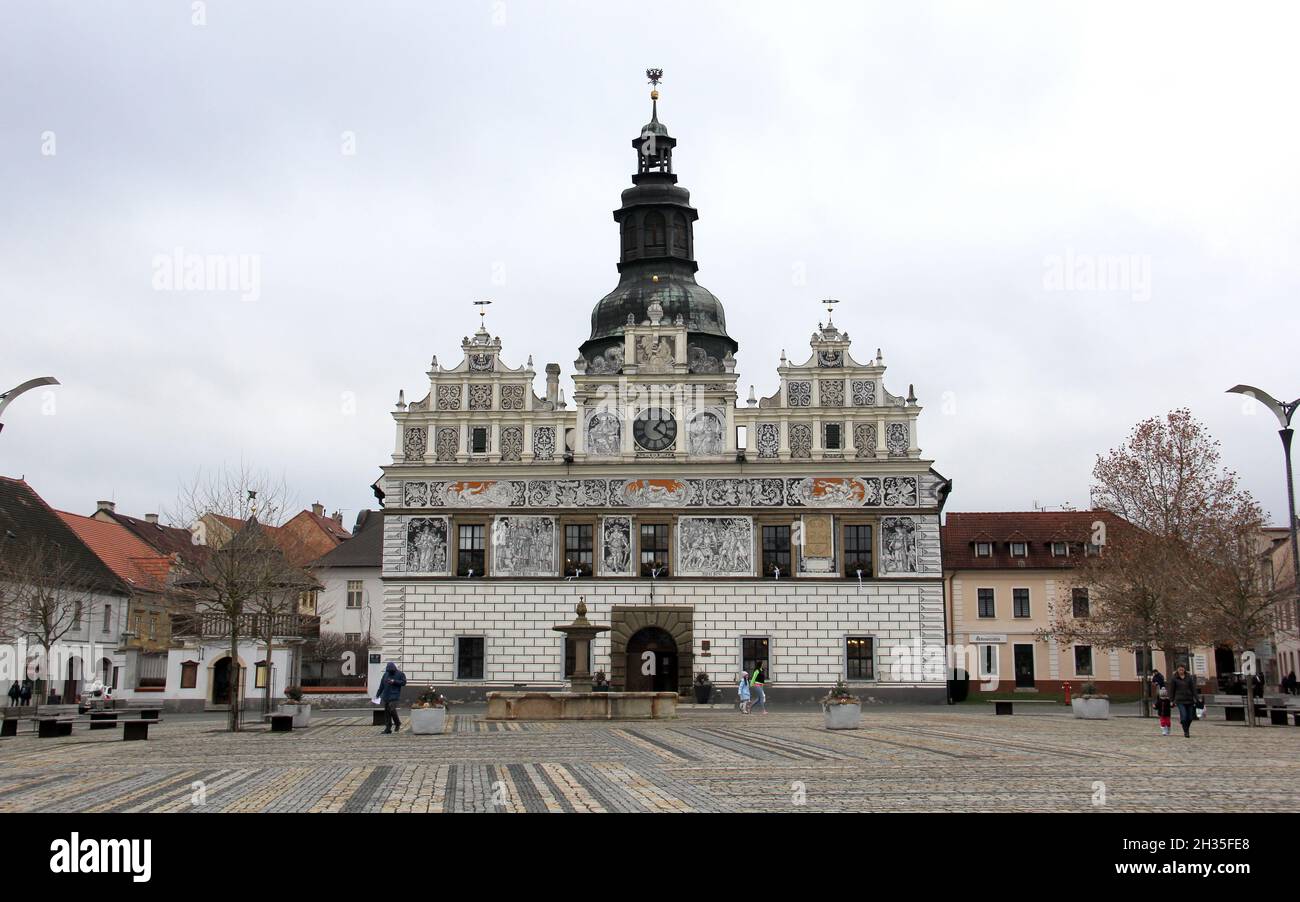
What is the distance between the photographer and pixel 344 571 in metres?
68.9

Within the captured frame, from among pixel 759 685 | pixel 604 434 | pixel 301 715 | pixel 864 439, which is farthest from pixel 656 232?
pixel 301 715

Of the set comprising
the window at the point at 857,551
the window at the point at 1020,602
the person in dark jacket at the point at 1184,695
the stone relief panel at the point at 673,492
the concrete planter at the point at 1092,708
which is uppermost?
the stone relief panel at the point at 673,492

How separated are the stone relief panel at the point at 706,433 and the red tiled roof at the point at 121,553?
88.4 ft

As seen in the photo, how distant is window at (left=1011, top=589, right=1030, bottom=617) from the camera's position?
5928cm

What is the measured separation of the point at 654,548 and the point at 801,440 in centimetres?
666

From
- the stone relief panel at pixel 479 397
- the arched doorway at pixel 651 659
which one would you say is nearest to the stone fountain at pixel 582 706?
the arched doorway at pixel 651 659

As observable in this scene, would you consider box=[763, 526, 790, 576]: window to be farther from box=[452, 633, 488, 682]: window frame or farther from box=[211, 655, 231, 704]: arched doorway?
box=[211, 655, 231, 704]: arched doorway

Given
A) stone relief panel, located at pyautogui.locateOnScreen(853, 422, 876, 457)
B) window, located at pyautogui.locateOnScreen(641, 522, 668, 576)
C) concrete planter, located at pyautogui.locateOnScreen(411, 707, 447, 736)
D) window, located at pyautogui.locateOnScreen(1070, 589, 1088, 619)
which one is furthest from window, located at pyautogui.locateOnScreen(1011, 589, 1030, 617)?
concrete planter, located at pyautogui.locateOnScreen(411, 707, 447, 736)

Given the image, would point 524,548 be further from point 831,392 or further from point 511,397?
point 831,392

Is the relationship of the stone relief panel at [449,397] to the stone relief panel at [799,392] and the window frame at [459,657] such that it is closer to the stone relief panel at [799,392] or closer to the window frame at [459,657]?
the window frame at [459,657]

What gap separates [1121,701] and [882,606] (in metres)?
14.7

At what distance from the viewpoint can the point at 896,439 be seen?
1794 inches

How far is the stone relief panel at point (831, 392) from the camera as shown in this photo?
4591 cm
